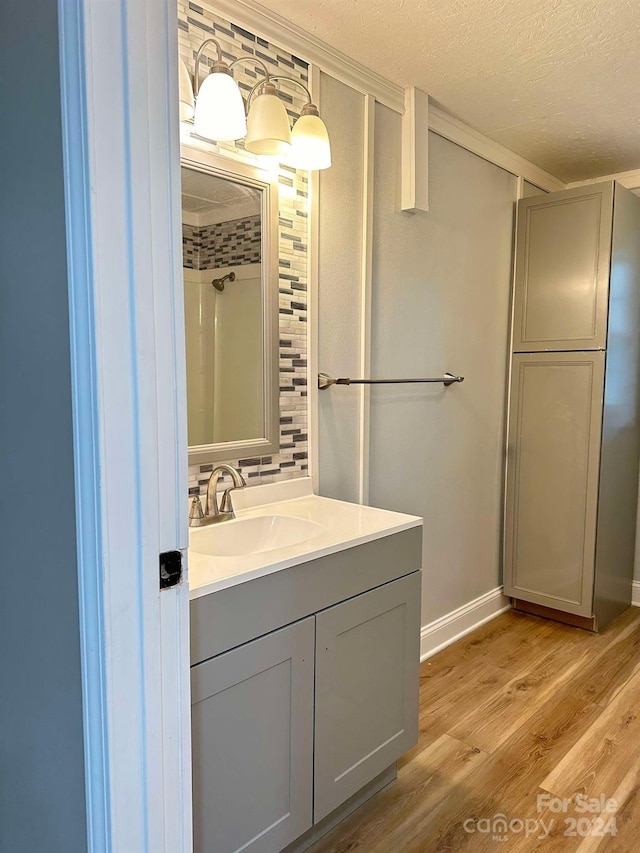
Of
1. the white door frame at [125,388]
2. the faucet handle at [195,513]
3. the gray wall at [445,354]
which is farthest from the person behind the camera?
the gray wall at [445,354]

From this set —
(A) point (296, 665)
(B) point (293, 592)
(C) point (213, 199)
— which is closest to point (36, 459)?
(B) point (293, 592)

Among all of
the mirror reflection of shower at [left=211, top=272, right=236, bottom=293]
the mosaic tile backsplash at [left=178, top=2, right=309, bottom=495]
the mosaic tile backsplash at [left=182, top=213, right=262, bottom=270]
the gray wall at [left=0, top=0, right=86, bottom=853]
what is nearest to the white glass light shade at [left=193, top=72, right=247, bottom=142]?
the mosaic tile backsplash at [left=178, top=2, right=309, bottom=495]

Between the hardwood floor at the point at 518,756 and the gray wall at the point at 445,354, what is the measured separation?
35cm

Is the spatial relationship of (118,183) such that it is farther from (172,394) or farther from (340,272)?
(340,272)

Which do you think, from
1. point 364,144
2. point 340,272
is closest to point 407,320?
point 340,272

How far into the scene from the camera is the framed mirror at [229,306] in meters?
1.64

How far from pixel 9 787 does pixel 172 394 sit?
2.62 feet

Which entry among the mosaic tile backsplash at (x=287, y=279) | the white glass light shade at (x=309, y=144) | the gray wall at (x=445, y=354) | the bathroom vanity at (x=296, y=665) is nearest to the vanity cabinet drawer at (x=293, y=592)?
the bathroom vanity at (x=296, y=665)

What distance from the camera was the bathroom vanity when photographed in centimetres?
122

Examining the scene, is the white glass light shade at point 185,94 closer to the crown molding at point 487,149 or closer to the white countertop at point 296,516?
the white countertop at point 296,516

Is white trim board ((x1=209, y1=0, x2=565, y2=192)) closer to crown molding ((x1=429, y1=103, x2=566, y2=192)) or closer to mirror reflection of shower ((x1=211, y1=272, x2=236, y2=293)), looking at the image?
crown molding ((x1=429, y1=103, x2=566, y2=192))

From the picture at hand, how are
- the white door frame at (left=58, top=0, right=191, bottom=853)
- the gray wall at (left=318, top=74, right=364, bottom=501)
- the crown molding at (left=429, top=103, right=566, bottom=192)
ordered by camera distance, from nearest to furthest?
the white door frame at (left=58, top=0, right=191, bottom=853)
the gray wall at (left=318, top=74, right=364, bottom=501)
the crown molding at (left=429, top=103, right=566, bottom=192)

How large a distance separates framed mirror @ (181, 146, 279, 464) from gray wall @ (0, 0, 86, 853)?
67 centimetres

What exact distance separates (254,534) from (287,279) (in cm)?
78
